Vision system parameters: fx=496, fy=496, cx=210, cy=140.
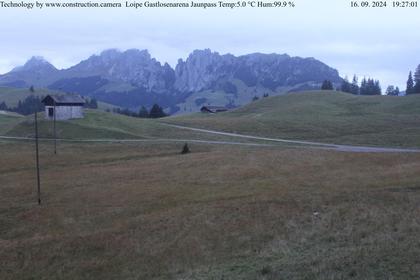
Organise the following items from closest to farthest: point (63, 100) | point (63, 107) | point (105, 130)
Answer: point (105, 130) < point (63, 100) < point (63, 107)

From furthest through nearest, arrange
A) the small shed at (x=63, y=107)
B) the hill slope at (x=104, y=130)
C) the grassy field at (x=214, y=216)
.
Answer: the small shed at (x=63, y=107) → the hill slope at (x=104, y=130) → the grassy field at (x=214, y=216)

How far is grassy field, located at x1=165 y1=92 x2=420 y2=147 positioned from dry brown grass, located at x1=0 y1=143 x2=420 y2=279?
1336 inches

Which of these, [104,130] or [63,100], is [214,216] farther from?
[63,100]

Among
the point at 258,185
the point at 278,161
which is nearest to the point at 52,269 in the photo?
the point at 258,185

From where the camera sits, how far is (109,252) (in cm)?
2789

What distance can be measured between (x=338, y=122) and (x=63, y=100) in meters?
61.6

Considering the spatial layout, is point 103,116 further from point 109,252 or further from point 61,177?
point 109,252

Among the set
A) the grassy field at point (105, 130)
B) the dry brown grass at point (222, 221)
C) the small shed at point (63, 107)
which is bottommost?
the dry brown grass at point (222, 221)

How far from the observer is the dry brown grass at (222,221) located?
2158 cm

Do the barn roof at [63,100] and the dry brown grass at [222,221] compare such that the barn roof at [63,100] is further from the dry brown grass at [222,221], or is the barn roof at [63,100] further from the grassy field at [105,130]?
the dry brown grass at [222,221]

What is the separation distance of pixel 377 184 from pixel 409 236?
15265 mm

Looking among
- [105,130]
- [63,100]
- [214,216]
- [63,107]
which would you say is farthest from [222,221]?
[63,100]

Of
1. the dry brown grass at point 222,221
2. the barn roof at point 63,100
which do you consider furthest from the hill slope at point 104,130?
the dry brown grass at point 222,221

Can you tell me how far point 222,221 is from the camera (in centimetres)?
3122
